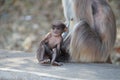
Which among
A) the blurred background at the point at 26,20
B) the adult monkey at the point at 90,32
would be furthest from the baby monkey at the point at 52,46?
the blurred background at the point at 26,20

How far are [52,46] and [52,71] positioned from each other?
48 cm

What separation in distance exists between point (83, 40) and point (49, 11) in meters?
7.56

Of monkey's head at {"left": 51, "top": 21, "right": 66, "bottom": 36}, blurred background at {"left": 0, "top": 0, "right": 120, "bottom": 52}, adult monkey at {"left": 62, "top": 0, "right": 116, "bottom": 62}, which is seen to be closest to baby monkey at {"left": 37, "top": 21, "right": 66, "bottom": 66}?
monkey's head at {"left": 51, "top": 21, "right": 66, "bottom": 36}

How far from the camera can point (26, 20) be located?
42.2 feet

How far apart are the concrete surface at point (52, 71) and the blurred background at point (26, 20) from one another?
613cm

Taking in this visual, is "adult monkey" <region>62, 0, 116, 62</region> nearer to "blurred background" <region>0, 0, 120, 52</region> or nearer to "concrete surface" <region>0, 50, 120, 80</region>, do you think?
"concrete surface" <region>0, 50, 120, 80</region>

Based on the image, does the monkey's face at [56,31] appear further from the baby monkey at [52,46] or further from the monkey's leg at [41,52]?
the monkey's leg at [41,52]

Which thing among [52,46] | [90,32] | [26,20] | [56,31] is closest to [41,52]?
[52,46]

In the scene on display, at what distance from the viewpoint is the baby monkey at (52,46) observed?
5.12 metres

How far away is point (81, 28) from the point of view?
5406mm

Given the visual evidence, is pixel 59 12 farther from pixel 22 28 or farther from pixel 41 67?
pixel 41 67

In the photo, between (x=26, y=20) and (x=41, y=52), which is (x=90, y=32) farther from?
(x=26, y=20)

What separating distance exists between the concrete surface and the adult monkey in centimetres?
15

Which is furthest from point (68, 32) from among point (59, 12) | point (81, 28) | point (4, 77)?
point (59, 12)
